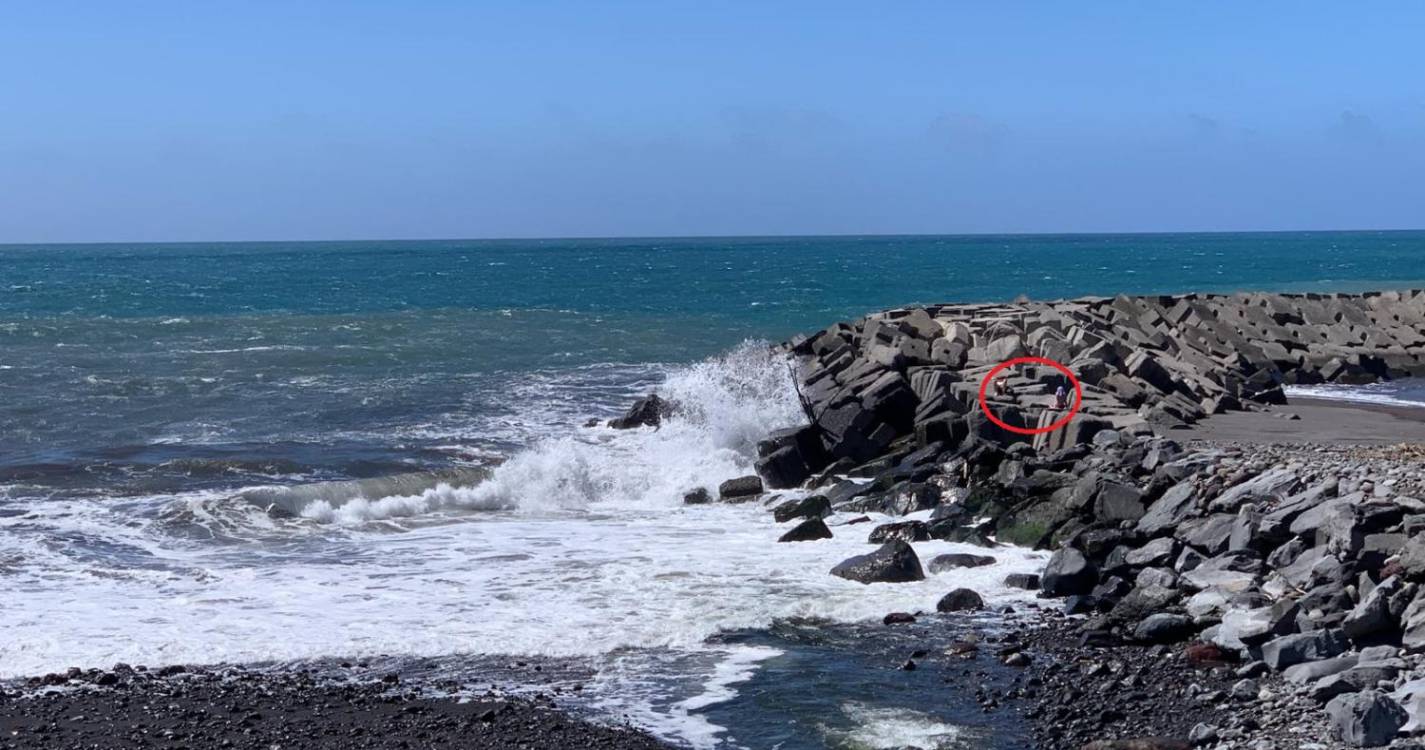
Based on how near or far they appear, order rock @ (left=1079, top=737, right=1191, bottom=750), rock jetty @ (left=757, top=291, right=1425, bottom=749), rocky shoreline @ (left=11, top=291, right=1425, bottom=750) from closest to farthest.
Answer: rock @ (left=1079, top=737, right=1191, bottom=750), rocky shoreline @ (left=11, top=291, right=1425, bottom=750), rock jetty @ (left=757, top=291, right=1425, bottom=749)

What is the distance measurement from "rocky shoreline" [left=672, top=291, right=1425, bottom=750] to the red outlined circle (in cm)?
8

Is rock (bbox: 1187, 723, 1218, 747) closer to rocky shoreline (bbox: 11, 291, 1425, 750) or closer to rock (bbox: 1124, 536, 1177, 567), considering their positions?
rocky shoreline (bbox: 11, 291, 1425, 750)

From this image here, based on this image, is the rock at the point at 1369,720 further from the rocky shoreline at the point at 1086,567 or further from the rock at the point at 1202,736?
the rock at the point at 1202,736

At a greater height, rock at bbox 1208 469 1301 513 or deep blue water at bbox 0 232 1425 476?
rock at bbox 1208 469 1301 513

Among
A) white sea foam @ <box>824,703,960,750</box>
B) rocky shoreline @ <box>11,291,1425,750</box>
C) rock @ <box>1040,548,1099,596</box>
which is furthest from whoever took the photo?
rock @ <box>1040,548,1099,596</box>

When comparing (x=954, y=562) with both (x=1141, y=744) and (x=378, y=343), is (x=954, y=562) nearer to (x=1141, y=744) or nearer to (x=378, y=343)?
(x=1141, y=744)

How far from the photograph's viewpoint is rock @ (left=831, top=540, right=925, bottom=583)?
13.5m

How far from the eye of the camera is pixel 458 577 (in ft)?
46.5

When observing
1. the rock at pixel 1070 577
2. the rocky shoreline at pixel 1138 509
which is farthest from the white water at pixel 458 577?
the rocky shoreline at pixel 1138 509

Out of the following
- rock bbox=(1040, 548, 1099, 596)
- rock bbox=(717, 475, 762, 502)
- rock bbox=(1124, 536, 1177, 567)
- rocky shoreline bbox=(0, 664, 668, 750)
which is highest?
rock bbox=(1124, 536, 1177, 567)

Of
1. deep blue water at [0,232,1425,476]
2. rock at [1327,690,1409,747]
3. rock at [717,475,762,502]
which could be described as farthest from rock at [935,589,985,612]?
deep blue water at [0,232,1425,476]

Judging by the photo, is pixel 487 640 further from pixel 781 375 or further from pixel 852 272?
pixel 852 272

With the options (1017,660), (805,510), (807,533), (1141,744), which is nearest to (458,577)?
(807,533)

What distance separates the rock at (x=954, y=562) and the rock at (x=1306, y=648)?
384 centimetres
